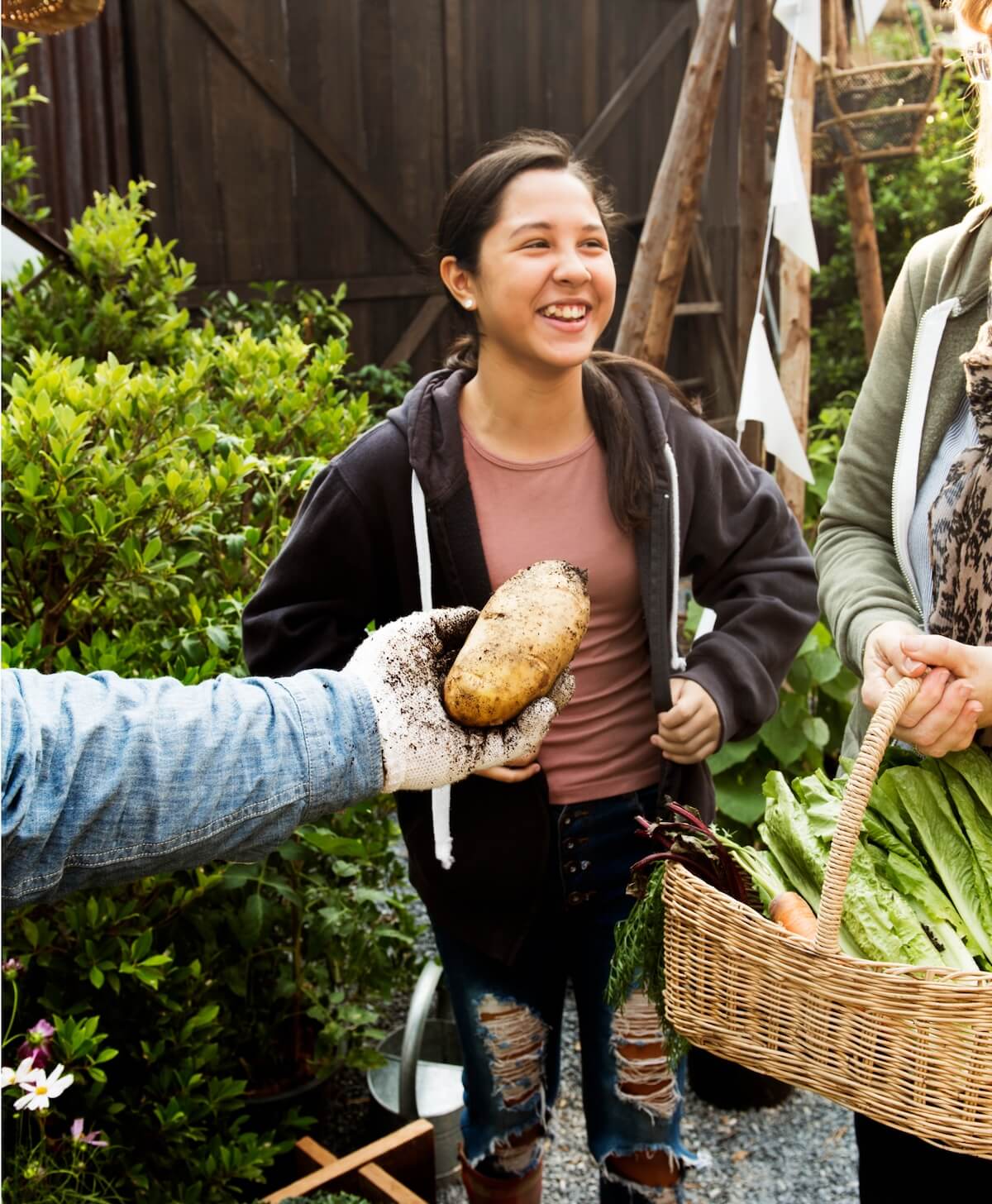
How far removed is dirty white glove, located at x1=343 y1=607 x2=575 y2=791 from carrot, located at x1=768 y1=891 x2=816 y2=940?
0.37 meters

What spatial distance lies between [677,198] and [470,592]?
2.07 metres

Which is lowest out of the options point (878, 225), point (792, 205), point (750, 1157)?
point (750, 1157)

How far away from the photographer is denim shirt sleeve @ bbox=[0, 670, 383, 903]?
3.54 feet

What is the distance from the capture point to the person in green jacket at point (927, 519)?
1338 mm

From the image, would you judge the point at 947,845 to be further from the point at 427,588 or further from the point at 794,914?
the point at 427,588

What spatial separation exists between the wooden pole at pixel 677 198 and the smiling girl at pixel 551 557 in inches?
59.2

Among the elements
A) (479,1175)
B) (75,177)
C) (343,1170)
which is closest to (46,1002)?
(343,1170)

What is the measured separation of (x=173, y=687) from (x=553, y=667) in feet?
2.09

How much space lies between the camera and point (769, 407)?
10.3 feet

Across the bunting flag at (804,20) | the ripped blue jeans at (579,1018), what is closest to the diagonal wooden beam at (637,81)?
the bunting flag at (804,20)

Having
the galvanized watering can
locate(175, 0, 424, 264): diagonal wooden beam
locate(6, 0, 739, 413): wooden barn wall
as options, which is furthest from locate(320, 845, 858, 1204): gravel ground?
locate(175, 0, 424, 264): diagonal wooden beam

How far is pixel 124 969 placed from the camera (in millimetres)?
2129

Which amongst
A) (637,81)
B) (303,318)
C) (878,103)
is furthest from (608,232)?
(637,81)

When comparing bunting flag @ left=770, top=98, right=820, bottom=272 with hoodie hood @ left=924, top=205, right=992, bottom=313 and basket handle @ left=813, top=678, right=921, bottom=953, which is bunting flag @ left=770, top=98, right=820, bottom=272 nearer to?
hoodie hood @ left=924, top=205, right=992, bottom=313
